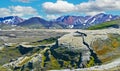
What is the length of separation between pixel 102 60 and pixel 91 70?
48905 millimetres

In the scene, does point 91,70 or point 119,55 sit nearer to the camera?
point 91,70

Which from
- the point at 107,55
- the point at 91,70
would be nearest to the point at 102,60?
the point at 107,55

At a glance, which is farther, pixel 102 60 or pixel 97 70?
pixel 102 60

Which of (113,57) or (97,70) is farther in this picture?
(113,57)

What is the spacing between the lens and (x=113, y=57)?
194 metres

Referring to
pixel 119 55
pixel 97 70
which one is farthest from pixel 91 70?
pixel 119 55

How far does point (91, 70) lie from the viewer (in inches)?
5945

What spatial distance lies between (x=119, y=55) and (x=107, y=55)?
32.4 ft

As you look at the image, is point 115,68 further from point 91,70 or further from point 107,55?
point 107,55

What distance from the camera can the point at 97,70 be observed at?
148m

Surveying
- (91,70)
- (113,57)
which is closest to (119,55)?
(113,57)

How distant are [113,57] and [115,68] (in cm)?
Answer: 5084

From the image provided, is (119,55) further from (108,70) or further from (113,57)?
(108,70)

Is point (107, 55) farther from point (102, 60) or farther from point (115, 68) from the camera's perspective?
point (115, 68)
